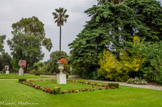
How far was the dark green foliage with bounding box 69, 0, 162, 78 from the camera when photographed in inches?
765

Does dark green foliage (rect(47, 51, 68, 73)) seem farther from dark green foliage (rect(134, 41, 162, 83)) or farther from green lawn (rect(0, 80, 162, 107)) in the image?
green lawn (rect(0, 80, 162, 107))

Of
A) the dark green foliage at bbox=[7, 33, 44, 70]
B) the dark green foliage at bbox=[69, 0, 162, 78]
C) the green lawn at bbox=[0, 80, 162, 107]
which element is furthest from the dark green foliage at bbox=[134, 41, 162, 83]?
the dark green foliage at bbox=[7, 33, 44, 70]

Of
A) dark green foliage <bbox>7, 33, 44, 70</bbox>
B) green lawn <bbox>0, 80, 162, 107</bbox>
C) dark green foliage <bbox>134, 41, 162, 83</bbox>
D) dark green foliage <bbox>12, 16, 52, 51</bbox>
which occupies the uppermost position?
dark green foliage <bbox>12, 16, 52, 51</bbox>

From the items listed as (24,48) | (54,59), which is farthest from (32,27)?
(54,59)

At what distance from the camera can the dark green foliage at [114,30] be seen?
63.7 ft

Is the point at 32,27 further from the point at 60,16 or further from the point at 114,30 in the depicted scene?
the point at 114,30

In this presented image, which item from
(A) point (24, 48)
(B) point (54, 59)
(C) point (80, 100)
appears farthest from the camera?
(A) point (24, 48)

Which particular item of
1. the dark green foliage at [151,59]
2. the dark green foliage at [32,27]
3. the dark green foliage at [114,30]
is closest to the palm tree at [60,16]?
the dark green foliage at [32,27]

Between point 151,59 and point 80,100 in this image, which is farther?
point 151,59

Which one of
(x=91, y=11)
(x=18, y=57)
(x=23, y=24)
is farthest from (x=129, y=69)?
(x=23, y=24)

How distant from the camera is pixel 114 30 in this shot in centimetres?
2053

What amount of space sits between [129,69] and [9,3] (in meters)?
16.5

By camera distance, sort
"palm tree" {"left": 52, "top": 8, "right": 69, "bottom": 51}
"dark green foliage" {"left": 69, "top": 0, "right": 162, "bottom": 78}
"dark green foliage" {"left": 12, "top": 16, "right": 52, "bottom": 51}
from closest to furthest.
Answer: "dark green foliage" {"left": 69, "top": 0, "right": 162, "bottom": 78} → "palm tree" {"left": 52, "top": 8, "right": 69, "bottom": 51} → "dark green foliage" {"left": 12, "top": 16, "right": 52, "bottom": 51}

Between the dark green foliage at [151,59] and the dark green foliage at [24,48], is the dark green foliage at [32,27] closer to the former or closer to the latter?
the dark green foliage at [24,48]
